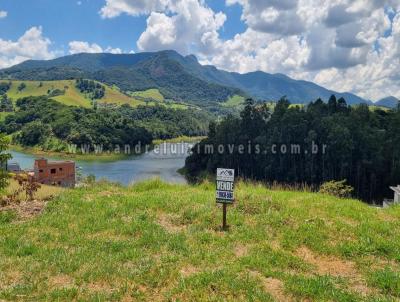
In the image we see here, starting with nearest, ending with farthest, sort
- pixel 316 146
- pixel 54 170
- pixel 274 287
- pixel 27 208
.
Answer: pixel 274 287, pixel 27 208, pixel 54 170, pixel 316 146

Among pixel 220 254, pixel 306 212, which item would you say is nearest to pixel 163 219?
pixel 220 254

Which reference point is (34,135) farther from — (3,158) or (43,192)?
(3,158)

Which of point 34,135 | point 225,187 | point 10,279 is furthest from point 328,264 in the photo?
point 34,135

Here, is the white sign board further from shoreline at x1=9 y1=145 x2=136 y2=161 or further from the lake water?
shoreline at x1=9 y1=145 x2=136 y2=161

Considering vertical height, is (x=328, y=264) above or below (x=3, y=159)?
below

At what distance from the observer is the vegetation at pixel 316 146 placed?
75.7 metres

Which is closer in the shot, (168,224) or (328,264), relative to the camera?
(328,264)

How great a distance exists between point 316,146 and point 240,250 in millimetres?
74158

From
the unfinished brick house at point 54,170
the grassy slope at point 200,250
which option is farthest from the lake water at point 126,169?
the grassy slope at point 200,250

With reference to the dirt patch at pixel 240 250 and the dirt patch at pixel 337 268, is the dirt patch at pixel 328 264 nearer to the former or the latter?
the dirt patch at pixel 337 268

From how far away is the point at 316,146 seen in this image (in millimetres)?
80750

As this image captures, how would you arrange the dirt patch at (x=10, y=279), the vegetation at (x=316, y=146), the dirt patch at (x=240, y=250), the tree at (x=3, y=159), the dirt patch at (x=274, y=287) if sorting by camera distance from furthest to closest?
the vegetation at (x=316, y=146)
the tree at (x=3, y=159)
the dirt patch at (x=240, y=250)
the dirt patch at (x=10, y=279)
the dirt patch at (x=274, y=287)

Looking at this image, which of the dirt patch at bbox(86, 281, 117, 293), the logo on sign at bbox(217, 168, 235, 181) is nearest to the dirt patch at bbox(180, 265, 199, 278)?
the dirt patch at bbox(86, 281, 117, 293)

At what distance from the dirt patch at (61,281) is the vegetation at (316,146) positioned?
72266 millimetres
